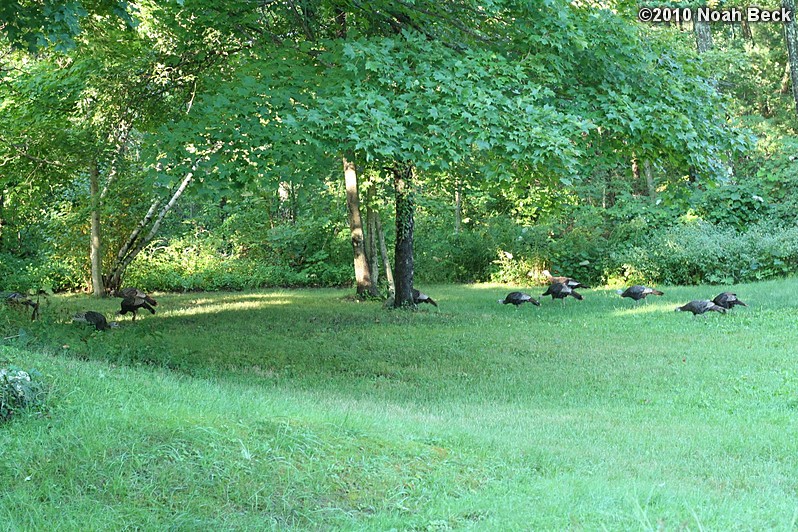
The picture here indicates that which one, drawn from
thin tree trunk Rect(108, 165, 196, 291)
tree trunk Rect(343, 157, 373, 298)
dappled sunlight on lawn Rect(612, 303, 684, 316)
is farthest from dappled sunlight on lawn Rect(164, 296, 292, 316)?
dappled sunlight on lawn Rect(612, 303, 684, 316)

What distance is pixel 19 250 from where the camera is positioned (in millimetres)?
21844

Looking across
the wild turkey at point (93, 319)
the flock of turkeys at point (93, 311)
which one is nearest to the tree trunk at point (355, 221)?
the flock of turkeys at point (93, 311)

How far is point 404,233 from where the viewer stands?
46.8 ft

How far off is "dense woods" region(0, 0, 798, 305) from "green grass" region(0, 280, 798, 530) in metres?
2.29

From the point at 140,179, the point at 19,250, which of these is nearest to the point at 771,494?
the point at 140,179

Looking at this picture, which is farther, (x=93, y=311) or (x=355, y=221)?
(x=355, y=221)

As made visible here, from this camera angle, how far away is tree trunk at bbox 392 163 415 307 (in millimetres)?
13828

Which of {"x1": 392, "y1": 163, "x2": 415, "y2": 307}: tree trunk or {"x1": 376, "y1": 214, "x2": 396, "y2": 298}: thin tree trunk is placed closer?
{"x1": 392, "y1": 163, "x2": 415, "y2": 307}: tree trunk

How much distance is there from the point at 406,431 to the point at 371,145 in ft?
11.2

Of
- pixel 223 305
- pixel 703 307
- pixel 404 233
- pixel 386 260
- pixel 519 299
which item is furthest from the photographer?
pixel 386 260

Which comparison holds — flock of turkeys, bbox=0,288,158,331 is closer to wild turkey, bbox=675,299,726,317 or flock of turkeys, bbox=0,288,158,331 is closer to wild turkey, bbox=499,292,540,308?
wild turkey, bbox=499,292,540,308

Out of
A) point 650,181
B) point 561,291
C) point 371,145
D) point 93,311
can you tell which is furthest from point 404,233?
point 650,181

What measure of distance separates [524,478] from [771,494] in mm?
1489

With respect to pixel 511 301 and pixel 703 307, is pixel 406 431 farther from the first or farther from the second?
pixel 511 301
